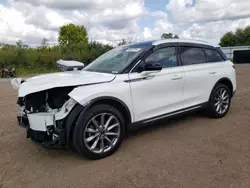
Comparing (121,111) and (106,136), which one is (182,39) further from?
(106,136)

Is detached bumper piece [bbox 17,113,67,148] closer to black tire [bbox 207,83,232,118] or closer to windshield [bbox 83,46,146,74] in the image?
windshield [bbox 83,46,146,74]

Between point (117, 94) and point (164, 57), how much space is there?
4.40ft

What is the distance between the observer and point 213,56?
5.18m

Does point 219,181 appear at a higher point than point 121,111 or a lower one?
lower

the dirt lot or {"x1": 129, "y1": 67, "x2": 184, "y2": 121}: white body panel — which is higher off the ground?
{"x1": 129, "y1": 67, "x2": 184, "y2": 121}: white body panel

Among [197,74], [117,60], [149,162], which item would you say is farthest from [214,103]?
[149,162]

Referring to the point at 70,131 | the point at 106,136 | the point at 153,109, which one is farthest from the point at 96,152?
the point at 153,109

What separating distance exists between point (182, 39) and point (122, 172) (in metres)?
3.05

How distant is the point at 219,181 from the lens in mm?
2752

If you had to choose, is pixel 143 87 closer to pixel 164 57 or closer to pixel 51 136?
pixel 164 57

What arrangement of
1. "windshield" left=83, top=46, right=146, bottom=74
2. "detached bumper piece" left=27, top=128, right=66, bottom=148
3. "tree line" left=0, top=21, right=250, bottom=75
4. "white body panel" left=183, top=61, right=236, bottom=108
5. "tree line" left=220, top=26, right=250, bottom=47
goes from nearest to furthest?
"detached bumper piece" left=27, top=128, right=66, bottom=148 → "windshield" left=83, top=46, right=146, bottom=74 → "white body panel" left=183, top=61, right=236, bottom=108 → "tree line" left=0, top=21, right=250, bottom=75 → "tree line" left=220, top=26, right=250, bottom=47

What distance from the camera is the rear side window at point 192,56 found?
4.58m

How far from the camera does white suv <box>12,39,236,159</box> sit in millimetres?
3166

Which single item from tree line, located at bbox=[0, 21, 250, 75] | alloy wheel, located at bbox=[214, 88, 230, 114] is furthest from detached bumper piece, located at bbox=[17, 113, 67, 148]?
tree line, located at bbox=[0, 21, 250, 75]
